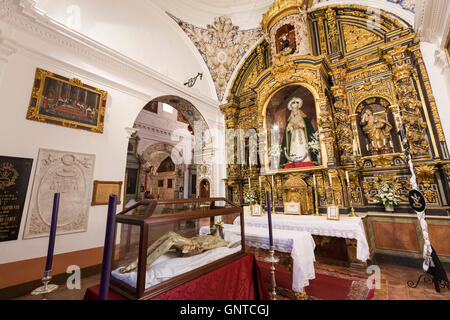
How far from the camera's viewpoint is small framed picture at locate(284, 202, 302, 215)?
5.80 m

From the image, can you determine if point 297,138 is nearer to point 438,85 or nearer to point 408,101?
point 408,101

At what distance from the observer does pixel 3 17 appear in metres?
3.96

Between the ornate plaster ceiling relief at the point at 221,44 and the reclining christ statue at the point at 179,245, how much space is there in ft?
26.7

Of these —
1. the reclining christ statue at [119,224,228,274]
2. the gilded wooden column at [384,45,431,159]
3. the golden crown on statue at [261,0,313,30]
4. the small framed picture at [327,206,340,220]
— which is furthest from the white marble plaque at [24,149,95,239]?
the gilded wooden column at [384,45,431,159]

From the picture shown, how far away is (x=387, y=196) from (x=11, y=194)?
336 inches

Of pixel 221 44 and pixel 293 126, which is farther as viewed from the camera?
pixel 221 44

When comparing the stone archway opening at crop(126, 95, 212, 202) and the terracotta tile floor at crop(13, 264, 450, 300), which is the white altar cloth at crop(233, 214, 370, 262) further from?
the stone archway opening at crop(126, 95, 212, 202)

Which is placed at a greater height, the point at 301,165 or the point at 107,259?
A: the point at 301,165

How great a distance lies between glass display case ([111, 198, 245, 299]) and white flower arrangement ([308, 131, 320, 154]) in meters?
4.51

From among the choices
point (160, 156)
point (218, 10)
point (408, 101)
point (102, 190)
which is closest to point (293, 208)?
point (408, 101)

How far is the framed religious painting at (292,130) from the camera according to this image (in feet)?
20.1

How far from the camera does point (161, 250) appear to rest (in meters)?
1.78

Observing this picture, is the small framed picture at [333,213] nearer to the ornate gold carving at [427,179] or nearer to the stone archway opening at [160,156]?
the ornate gold carving at [427,179]

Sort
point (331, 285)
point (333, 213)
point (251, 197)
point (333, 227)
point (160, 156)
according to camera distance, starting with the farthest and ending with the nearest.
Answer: point (160, 156) → point (251, 197) → point (333, 213) → point (333, 227) → point (331, 285)
